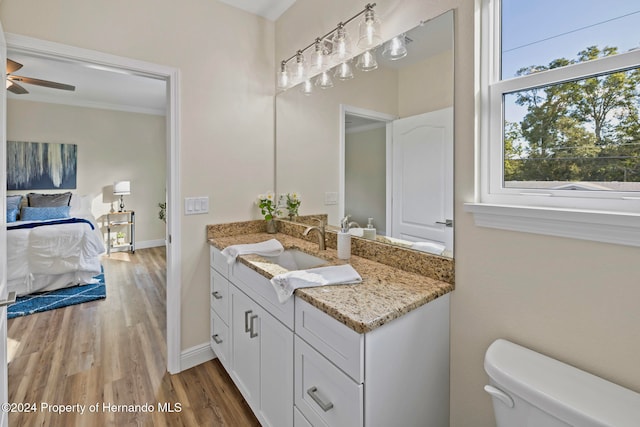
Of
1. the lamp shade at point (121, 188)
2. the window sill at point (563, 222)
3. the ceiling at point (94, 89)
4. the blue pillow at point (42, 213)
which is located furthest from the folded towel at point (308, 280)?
the lamp shade at point (121, 188)

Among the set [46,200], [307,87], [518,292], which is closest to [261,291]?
[518,292]

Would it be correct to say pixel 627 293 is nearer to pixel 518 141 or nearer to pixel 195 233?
pixel 518 141

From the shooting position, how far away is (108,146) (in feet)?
18.5

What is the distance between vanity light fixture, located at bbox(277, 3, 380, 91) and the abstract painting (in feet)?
16.1

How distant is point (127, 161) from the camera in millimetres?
5816

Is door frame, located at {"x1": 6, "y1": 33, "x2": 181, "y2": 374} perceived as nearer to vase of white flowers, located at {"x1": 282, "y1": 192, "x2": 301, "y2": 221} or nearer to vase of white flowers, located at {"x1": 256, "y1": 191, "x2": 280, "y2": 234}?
vase of white flowers, located at {"x1": 256, "y1": 191, "x2": 280, "y2": 234}

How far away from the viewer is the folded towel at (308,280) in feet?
4.09

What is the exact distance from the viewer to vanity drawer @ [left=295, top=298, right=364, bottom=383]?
0.96m

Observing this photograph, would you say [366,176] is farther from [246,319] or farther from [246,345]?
[246,345]

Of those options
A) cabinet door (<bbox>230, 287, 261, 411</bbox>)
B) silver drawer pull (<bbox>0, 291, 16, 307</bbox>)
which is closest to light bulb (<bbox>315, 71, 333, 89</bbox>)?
cabinet door (<bbox>230, 287, 261, 411</bbox>)

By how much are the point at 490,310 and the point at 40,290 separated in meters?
4.44

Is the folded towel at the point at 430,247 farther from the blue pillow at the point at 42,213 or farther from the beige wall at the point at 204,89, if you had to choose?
the blue pillow at the point at 42,213

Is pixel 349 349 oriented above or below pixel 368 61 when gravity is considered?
below

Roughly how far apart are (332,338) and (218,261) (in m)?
1.25
